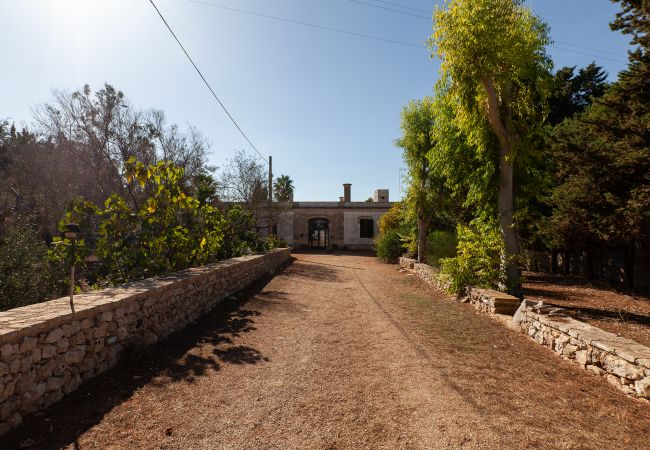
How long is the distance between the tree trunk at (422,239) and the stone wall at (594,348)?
31.9 feet

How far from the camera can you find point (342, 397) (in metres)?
3.46

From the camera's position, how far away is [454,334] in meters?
5.73

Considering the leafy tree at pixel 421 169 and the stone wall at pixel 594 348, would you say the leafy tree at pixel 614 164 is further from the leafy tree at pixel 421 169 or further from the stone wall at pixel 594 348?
the leafy tree at pixel 421 169

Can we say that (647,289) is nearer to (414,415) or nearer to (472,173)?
(472,173)

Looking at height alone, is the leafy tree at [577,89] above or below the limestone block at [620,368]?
above

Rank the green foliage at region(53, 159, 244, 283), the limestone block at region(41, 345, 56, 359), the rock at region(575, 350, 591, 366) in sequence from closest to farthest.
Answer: the limestone block at region(41, 345, 56, 359)
the rock at region(575, 350, 591, 366)
the green foliage at region(53, 159, 244, 283)

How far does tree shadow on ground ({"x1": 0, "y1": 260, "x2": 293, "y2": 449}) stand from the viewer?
8.96ft

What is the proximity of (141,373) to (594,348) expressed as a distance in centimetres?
518

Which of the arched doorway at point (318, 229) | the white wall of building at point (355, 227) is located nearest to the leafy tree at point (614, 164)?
the white wall of building at point (355, 227)

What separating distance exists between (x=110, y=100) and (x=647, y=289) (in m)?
21.3

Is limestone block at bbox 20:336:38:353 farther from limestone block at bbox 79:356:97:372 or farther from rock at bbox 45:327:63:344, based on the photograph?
limestone block at bbox 79:356:97:372

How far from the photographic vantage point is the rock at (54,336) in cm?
311

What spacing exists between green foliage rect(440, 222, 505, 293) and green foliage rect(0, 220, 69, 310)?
7.81 metres

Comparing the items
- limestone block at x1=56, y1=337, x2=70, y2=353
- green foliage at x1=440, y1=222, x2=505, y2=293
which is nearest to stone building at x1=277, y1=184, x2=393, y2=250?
green foliage at x1=440, y1=222, x2=505, y2=293
